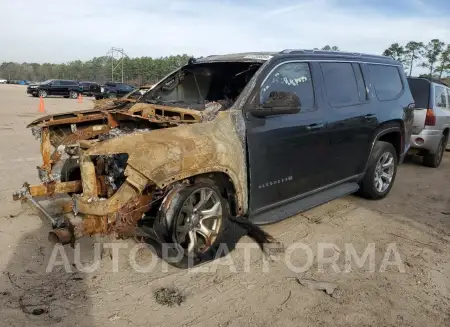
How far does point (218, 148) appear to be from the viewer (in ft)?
11.9

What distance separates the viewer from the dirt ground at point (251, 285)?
304 cm

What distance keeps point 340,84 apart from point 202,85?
169cm

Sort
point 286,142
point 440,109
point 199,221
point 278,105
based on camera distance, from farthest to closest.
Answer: point 440,109 < point 286,142 < point 278,105 < point 199,221

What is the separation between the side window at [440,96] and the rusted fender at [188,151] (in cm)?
648

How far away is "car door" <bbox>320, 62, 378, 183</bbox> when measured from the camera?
15.7 ft

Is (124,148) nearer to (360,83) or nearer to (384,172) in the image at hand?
(360,83)

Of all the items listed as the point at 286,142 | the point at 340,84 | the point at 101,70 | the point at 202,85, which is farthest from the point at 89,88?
the point at 101,70

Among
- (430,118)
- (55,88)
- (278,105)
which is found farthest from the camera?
(55,88)

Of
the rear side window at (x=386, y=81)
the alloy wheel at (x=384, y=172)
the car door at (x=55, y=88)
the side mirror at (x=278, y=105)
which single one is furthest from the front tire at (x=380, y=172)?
the car door at (x=55, y=88)

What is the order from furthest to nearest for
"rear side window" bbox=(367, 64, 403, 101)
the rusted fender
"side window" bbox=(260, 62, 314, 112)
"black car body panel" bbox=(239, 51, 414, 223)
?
"rear side window" bbox=(367, 64, 403, 101) → "side window" bbox=(260, 62, 314, 112) → "black car body panel" bbox=(239, 51, 414, 223) → the rusted fender

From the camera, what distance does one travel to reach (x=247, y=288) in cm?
347

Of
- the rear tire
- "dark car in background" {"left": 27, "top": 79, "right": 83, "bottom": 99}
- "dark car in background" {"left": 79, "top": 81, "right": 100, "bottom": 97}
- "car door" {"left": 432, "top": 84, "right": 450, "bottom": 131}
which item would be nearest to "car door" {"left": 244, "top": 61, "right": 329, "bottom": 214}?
"car door" {"left": 432, "top": 84, "right": 450, "bottom": 131}

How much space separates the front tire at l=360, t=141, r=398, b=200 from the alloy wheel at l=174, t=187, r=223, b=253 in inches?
111

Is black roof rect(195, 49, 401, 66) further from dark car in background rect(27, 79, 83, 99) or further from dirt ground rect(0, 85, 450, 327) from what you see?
dark car in background rect(27, 79, 83, 99)
